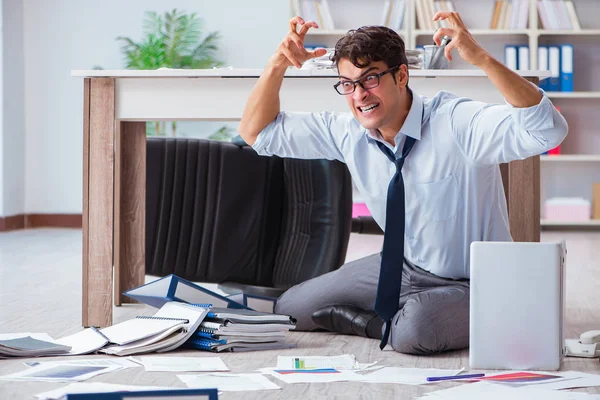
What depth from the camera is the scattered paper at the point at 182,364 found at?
172cm

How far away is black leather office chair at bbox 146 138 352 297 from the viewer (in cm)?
277

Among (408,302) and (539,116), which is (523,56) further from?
(539,116)

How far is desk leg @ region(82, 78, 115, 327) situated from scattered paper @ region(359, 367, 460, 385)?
2.86 feet

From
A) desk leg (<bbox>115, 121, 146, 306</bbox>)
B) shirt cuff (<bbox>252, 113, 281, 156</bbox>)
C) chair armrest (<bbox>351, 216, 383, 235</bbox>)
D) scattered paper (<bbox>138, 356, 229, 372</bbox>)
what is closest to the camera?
scattered paper (<bbox>138, 356, 229, 372</bbox>)

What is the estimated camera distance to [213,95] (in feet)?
7.44

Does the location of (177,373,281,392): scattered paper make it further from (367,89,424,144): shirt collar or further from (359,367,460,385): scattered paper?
(367,89,424,144): shirt collar

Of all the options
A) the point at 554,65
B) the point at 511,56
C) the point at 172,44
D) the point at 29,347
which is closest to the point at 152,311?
the point at 29,347

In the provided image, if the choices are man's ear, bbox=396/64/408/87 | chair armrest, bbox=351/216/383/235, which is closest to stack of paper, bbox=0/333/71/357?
man's ear, bbox=396/64/408/87

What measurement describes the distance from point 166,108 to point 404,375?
1.00 metres

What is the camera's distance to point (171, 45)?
5.98 meters

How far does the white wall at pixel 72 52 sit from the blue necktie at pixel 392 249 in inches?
172

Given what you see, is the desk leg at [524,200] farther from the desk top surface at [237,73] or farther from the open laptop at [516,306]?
the open laptop at [516,306]

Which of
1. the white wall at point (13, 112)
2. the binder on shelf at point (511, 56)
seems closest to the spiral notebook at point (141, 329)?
the white wall at point (13, 112)

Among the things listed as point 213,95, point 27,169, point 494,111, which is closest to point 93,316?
point 213,95
